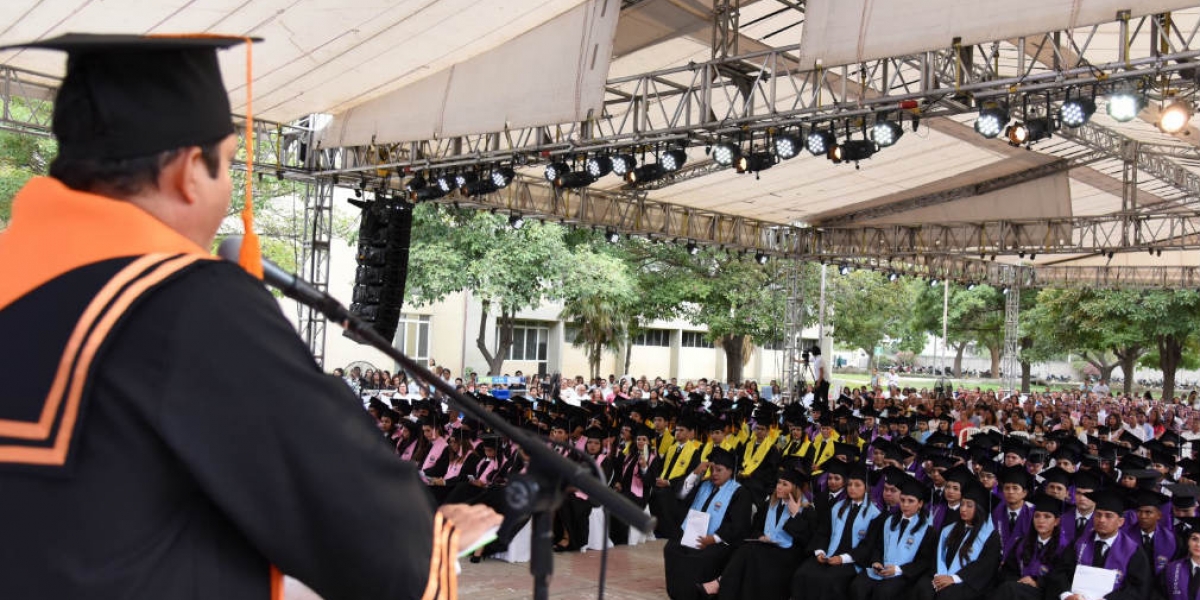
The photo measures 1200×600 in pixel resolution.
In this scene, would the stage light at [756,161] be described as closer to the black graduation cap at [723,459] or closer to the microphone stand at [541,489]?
the black graduation cap at [723,459]

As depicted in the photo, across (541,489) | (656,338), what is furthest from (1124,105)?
(656,338)

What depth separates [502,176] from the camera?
525 inches

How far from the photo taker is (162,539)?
1.10 meters

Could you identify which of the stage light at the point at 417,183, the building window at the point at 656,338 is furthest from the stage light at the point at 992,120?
the building window at the point at 656,338

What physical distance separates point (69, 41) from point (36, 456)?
1.62 ft

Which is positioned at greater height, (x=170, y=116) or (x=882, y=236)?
(x=882, y=236)

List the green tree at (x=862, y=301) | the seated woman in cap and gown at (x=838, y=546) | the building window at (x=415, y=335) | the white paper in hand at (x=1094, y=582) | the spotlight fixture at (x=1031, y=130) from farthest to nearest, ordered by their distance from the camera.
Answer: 1. the green tree at (x=862, y=301)
2. the building window at (x=415, y=335)
3. the spotlight fixture at (x=1031, y=130)
4. the seated woman in cap and gown at (x=838, y=546)
5. the white paper in hand at (x=1094, y=582)

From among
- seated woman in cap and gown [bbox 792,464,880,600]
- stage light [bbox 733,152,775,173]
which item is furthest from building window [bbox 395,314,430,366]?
seated woman in cap and gown [bbox 792,464,880,600]

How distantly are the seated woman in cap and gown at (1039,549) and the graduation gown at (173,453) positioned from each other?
7.33 metres

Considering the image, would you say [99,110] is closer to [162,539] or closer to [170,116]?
[170,116]

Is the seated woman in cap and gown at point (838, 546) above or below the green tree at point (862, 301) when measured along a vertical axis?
below

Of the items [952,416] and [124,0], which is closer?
[124,0]

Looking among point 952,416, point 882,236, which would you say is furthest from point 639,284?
point 952,416

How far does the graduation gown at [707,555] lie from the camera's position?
852 cm
